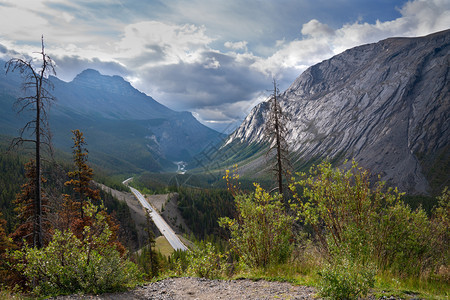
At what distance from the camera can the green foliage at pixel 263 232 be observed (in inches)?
396

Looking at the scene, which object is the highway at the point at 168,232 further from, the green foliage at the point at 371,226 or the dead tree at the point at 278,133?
the green foliage at the point at 371,226

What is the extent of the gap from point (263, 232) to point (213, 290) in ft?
9.62

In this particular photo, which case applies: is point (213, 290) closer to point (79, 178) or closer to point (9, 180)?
point (79, 178)

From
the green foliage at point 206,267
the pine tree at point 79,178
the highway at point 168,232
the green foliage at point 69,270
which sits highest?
the pine tree at point 79,178

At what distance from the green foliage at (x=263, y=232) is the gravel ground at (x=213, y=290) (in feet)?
3.80

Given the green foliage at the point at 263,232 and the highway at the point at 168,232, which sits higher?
the green foliage at the point at 263,232

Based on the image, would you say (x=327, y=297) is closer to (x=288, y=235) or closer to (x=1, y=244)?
(x=288, y=235)

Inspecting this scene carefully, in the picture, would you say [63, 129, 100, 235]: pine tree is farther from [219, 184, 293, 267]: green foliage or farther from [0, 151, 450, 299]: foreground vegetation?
Answer: [219, 184, 293, 267]: green foliage

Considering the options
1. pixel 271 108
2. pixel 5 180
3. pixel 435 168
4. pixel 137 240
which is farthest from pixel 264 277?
pixel 435 168

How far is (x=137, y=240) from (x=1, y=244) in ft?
202

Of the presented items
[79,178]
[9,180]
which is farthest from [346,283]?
[9,180]

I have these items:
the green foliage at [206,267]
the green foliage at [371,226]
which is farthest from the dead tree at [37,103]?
the green foliage at [371,226]

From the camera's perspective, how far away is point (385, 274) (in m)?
7.86

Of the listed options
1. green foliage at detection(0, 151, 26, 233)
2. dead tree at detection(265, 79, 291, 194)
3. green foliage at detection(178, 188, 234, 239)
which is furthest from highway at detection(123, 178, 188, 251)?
dead tree at detection(265, 79, 291, 194)
